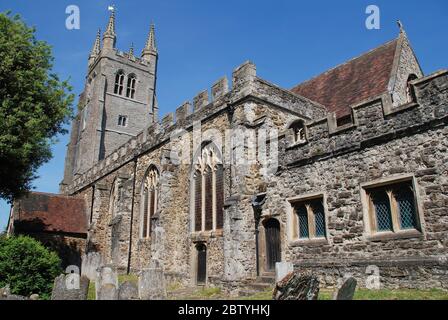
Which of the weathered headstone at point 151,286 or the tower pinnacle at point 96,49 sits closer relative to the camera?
the weathered headstone at point 151,286

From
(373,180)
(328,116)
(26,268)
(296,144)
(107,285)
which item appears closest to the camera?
(107,285)

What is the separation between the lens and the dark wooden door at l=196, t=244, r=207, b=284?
1362 centimetres

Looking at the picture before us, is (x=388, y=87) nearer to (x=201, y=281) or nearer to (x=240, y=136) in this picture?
(x=240, y=136)

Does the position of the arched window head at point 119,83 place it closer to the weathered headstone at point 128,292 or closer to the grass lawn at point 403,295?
the weathered headstone at point 128,292

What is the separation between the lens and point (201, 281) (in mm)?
13719

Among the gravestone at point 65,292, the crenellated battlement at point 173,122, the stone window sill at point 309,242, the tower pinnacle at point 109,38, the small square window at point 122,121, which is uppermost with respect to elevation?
the tower pinnacle at point 109,38

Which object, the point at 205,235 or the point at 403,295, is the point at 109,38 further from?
the point at 403,295

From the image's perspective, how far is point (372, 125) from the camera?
30.4 feet

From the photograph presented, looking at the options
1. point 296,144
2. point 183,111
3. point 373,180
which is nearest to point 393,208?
point 373,180

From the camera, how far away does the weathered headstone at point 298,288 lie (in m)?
5.65

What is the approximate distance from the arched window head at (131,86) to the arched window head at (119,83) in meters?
0.94

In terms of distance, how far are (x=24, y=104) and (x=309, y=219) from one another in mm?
10828

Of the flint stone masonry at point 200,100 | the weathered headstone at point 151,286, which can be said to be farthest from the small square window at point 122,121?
the weathered headstone at point 151,286
